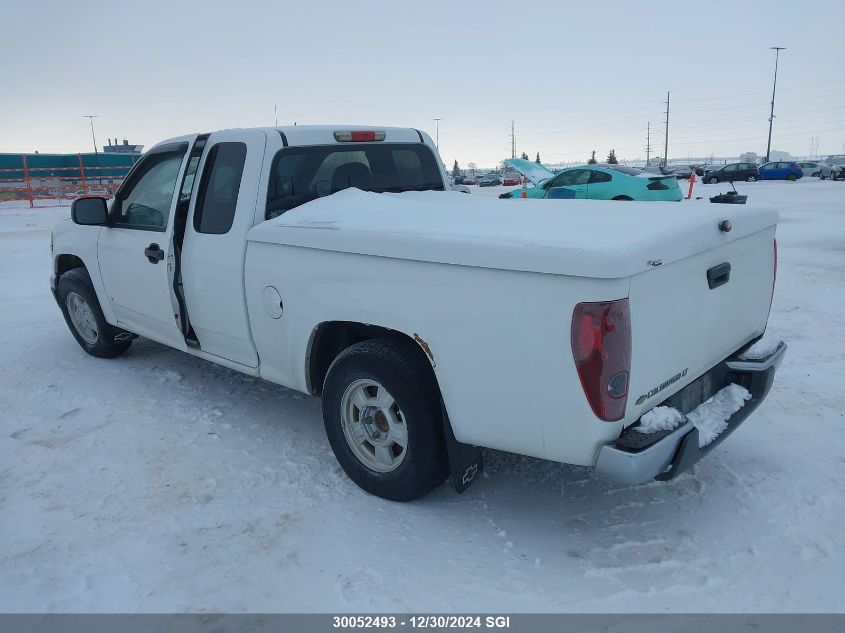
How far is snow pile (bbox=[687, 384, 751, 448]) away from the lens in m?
2.90

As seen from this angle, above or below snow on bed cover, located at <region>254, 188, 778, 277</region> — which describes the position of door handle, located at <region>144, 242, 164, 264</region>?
below

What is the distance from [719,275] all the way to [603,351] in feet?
3.09

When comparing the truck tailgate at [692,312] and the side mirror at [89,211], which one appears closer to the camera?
the truck tailgate at [692,312]

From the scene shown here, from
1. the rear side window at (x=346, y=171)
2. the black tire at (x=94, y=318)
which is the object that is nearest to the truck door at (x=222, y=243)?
the rear side window at (x=346, y=171)

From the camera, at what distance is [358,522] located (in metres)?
3.14

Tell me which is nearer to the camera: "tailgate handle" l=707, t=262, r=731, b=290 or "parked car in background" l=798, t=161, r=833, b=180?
"tailgate handle" l=707, t=262, r=731, b=290

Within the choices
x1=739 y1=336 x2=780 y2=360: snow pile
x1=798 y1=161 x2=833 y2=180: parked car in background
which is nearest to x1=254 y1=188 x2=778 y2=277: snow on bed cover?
x1=739 y1=336 x2=780 y2=360: snow pile

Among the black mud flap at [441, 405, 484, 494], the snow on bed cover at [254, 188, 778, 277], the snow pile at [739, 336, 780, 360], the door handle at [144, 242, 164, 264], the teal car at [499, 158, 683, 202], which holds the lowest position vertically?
the black mud flap at [441, 405, 484, 494]

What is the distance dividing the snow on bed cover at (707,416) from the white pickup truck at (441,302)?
2cm

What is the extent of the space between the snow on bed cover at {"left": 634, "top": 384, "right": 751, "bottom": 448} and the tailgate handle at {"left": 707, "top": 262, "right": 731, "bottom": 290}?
598mm

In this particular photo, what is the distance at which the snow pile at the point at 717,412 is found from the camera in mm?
2904

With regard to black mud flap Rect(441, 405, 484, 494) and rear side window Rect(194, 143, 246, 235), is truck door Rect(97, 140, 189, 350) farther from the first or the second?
black mud flap Rect(441, 405, 484, 494)

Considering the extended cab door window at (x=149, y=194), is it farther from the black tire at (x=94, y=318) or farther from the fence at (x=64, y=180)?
the fence at (x=64, y=180)

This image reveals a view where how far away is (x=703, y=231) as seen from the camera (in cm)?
277
